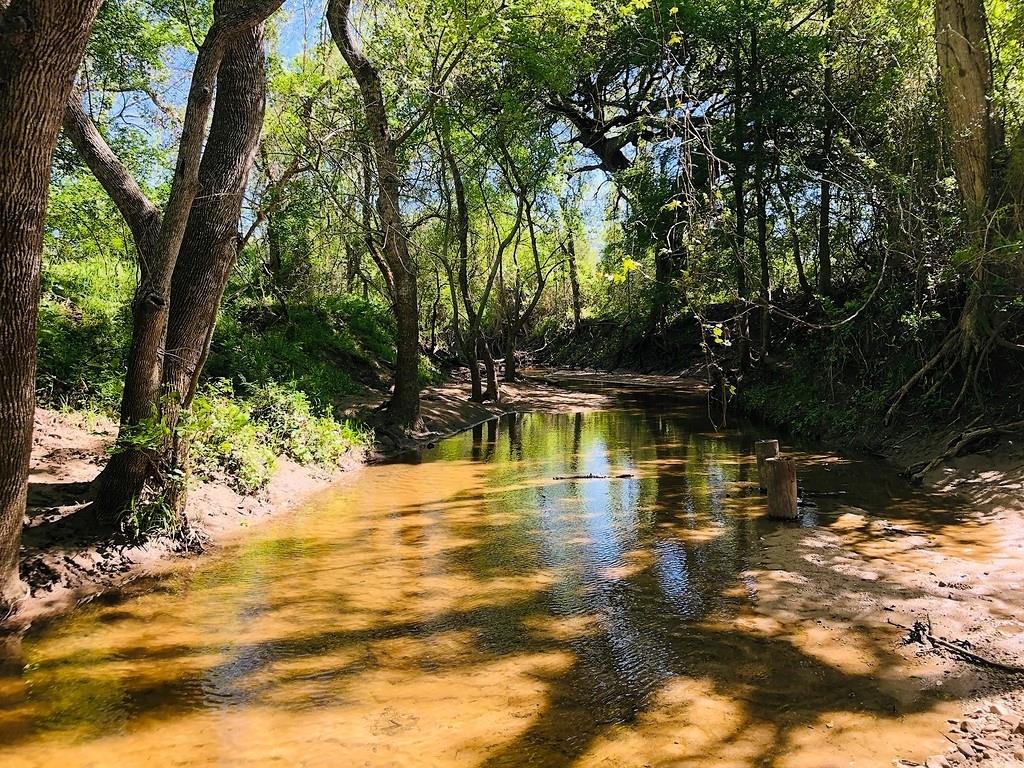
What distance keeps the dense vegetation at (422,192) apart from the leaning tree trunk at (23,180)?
0.8 inches

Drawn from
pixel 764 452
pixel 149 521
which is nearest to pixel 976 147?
pixel 764 452

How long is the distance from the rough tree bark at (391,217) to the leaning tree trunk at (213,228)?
3.67 m

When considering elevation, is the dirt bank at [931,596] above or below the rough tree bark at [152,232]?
below

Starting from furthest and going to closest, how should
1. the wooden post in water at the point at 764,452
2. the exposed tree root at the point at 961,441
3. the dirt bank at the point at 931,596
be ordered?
the wooden post in water at the point at 764,452 < the exposed tree root at the point at 961,441 < the dirt bank at the point at 931,596

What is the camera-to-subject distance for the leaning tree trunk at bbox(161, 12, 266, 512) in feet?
23.5

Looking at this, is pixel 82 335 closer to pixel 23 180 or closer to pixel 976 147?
pixel 23 180

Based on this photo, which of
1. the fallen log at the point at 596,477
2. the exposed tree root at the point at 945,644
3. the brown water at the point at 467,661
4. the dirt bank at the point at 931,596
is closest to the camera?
the brown water at the point at 467,661

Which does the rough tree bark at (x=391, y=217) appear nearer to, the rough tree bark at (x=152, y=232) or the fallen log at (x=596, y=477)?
the rough tree bark at (x=152, y=232)

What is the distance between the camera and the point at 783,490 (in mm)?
8148

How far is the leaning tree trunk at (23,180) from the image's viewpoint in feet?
14.5

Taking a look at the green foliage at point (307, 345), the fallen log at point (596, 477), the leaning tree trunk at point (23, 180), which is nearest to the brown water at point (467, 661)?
the leaning tree trunk at point (23, 180)

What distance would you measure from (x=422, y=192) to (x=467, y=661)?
15.2 metres

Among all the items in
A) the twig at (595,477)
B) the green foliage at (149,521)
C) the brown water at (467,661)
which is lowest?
the brown water at (467,661)

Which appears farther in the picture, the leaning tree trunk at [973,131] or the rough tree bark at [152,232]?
the leaning tree trunk at [973,131]
